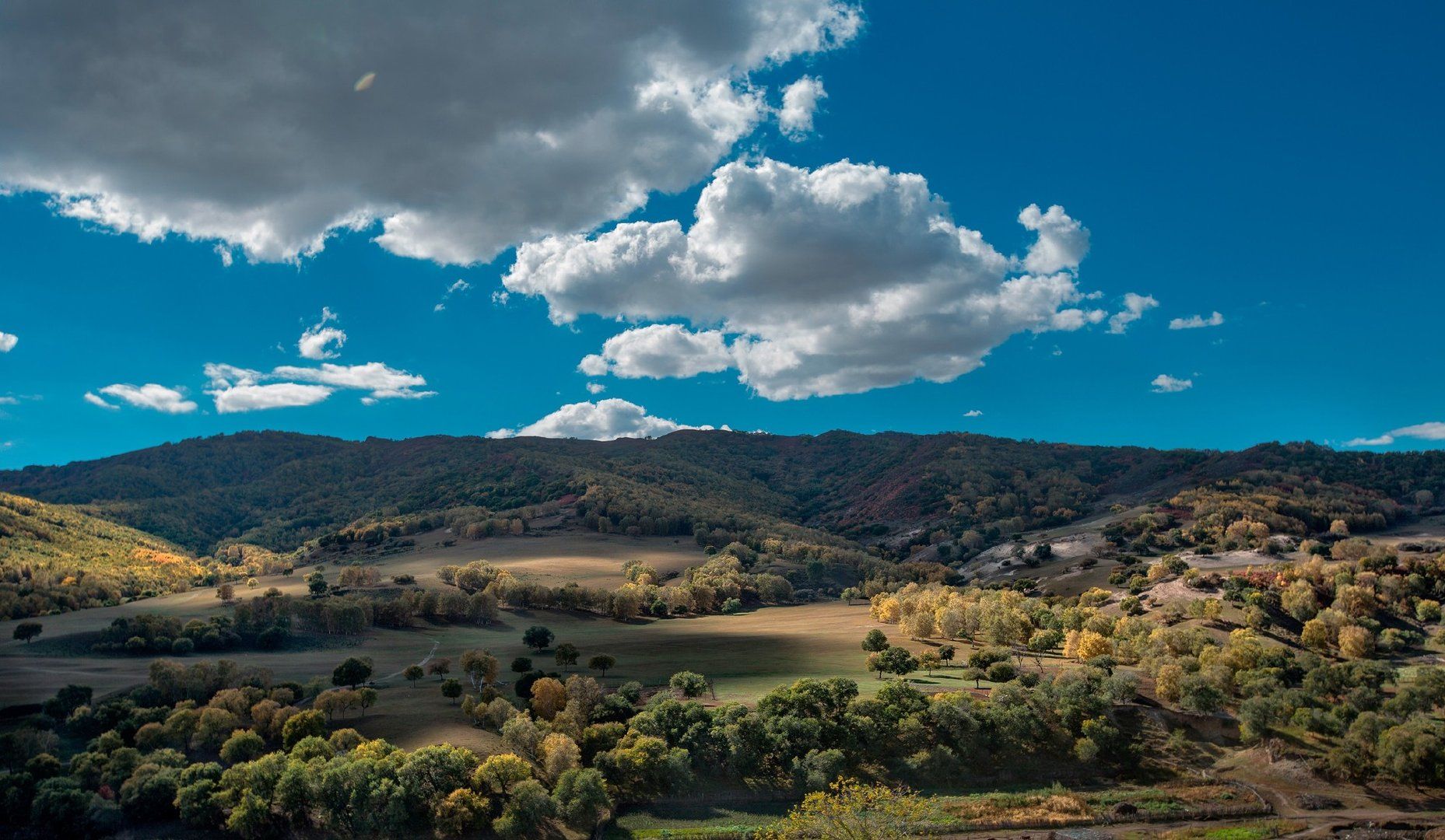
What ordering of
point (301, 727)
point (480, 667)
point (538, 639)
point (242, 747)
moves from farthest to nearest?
point (538, 639), point (480, 667), point (301, 727), point (242, 747)

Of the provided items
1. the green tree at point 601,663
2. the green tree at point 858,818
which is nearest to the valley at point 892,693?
the green tree at point 858,818

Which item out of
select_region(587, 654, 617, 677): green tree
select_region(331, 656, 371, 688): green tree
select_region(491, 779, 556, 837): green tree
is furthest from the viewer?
select_region(587, 654, 617, 677): green tree

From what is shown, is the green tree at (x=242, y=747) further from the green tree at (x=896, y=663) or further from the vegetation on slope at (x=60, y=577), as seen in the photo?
the vegetation on slope at (x=60, y=577)

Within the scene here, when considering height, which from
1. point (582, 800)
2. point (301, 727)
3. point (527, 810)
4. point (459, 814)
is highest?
point (301, 727)

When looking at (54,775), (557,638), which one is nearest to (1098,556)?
(557,638)

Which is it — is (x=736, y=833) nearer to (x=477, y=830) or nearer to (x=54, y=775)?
(x=477, y=830)

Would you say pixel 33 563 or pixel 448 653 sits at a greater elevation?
pixel 33 563

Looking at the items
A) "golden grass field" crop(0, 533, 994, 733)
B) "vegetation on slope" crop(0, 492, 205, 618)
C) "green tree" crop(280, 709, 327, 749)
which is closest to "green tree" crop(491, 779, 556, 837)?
"golden grass field" crop(0, 533, 994, 733)

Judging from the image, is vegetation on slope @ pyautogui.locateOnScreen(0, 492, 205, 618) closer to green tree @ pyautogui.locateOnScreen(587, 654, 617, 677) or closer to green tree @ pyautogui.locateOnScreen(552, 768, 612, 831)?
green tree @ pyautogui.locateOnScreen(587, 654, 617, 677)

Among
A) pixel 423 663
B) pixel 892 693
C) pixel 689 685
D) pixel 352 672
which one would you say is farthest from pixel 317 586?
pixel 892 693

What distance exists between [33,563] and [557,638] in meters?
139

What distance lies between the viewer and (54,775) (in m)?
64.1

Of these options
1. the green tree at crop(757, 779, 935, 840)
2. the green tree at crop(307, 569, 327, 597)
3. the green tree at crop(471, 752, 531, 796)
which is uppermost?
the green tree at crop(307, 569, 327, 597)

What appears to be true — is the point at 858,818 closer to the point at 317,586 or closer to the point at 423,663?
the point at 423,663
